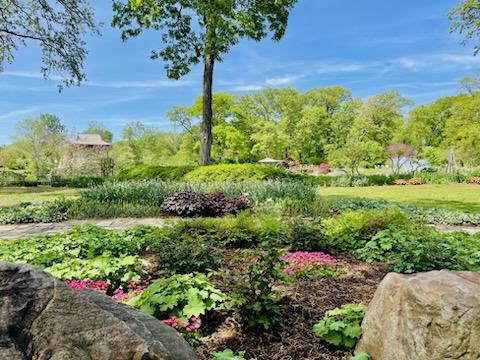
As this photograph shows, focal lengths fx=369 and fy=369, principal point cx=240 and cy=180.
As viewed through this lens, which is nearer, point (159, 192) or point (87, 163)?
point (159, 192)

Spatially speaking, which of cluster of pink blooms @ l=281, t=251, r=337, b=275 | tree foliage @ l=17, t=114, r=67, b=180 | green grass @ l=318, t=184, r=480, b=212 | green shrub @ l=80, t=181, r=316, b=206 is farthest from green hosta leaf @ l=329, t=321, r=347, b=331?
tree foliage @ l=17, t=114, r=67, b=180

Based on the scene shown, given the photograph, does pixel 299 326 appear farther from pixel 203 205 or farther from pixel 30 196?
pixel 30 196

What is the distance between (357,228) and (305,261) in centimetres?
155

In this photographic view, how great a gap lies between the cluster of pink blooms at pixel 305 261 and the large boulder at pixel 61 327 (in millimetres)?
2909

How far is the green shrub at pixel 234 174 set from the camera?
13087mm

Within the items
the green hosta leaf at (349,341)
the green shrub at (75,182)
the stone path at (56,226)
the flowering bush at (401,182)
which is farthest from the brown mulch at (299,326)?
the green shrub at (75,182)

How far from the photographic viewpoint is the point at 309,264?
14.1 feet

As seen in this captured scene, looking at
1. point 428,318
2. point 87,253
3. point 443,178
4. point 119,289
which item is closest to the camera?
point 428,318

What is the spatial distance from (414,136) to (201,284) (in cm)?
4047

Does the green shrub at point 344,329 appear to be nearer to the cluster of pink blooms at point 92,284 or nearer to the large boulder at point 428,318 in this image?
the large boulder at point 428,318

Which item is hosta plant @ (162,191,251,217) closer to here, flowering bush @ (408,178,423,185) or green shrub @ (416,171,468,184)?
flowering bush @ (408,178,423,185)

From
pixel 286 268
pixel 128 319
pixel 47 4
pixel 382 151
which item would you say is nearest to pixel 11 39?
pixel 47 4

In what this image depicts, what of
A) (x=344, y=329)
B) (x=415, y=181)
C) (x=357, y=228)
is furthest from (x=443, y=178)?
(x=344, y=329)

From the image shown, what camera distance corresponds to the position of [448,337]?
1.94 metres
